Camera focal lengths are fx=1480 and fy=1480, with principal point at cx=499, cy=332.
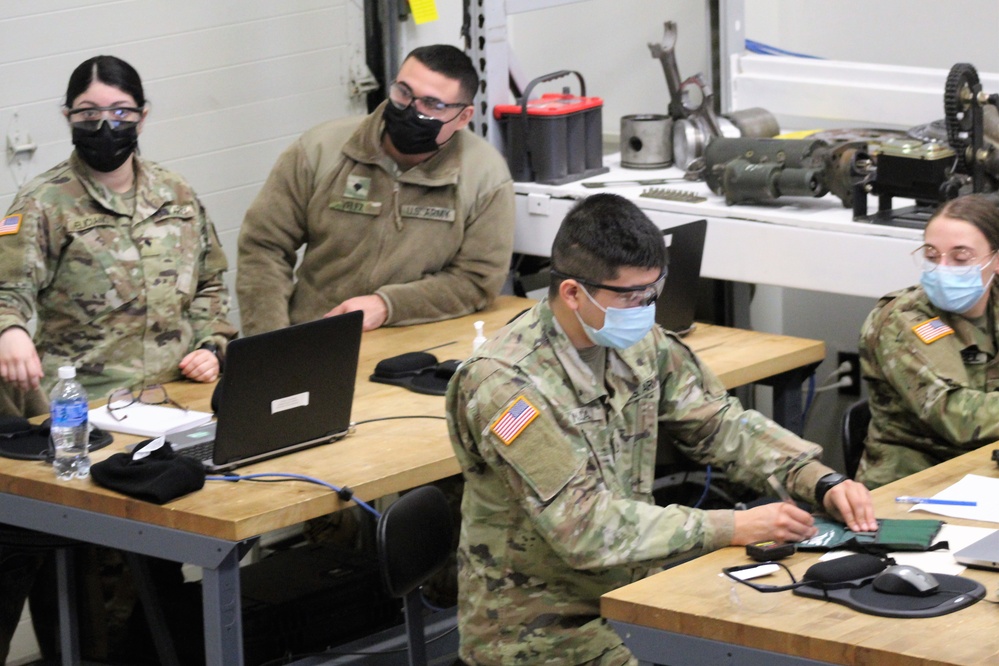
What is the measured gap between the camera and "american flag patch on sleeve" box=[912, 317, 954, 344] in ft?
11.0

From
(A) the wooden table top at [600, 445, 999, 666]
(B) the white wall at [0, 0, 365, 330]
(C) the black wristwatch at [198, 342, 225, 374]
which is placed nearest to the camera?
(A) the wooden table top at [600, 445, 999, 666]

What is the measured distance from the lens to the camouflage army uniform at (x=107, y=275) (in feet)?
11.4

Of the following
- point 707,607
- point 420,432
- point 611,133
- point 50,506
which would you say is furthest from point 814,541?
point 611,133

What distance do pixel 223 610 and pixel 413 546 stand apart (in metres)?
0.40

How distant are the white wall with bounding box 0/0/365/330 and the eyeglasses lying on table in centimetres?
137

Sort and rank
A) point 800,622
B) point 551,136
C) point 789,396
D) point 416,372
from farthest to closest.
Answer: point 551,136 < point 789,396 < point 416,372 < point 800,622

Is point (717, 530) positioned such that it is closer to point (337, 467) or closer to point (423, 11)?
point (337, 467)

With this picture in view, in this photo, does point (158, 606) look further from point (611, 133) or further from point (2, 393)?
point (611, 133)

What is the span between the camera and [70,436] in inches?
120

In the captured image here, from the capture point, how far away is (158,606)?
3.44 m

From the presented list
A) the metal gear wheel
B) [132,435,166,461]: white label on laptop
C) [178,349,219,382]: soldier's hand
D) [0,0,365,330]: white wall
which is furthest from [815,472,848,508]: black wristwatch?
[0,0,365,330]: white wall

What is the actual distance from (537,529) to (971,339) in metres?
1.40

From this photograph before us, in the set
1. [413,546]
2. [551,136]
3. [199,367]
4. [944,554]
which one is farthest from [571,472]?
[551,136]

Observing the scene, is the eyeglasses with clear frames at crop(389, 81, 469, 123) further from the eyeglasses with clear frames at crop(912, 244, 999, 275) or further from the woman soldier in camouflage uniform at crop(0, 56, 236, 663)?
the eyeglasses with clear frames at crop(912, 244, 999, 275)
